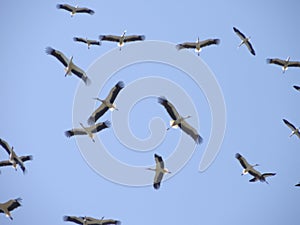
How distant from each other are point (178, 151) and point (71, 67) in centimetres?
853

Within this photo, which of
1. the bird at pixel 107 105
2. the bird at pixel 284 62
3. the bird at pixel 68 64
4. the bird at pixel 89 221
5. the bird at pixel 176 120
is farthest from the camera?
the bird at pixel 284 62

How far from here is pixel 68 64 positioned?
2606 cm

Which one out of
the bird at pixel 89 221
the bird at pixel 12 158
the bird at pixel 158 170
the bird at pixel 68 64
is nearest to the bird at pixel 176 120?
the bird at pixel 158 170

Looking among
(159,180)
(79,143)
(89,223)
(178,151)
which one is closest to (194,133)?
(159,180)

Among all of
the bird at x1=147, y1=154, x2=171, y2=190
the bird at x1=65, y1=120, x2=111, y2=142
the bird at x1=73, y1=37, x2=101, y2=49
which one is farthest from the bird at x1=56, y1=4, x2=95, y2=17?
the bird at x1=147, y1=154, x2=171, y2=190

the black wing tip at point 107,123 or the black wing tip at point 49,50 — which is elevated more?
the black wing tip at point 49,50

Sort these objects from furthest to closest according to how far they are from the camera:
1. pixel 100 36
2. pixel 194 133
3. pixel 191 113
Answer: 1. pixel 191 113
2. pixel 100 36
3. pixel 194 133

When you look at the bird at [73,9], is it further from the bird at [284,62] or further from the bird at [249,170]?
the bird at [249,170]

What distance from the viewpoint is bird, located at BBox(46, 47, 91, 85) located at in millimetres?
25688

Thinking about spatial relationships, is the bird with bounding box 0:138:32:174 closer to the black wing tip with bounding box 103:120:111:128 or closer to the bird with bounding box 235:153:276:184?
the black wing tip with bounding box 103:120:111:128

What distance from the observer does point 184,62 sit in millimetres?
34812

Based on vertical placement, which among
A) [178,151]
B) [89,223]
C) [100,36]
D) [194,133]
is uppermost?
[100,36]

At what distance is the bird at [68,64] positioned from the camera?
25688 mm

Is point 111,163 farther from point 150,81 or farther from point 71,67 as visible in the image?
point 71,67
